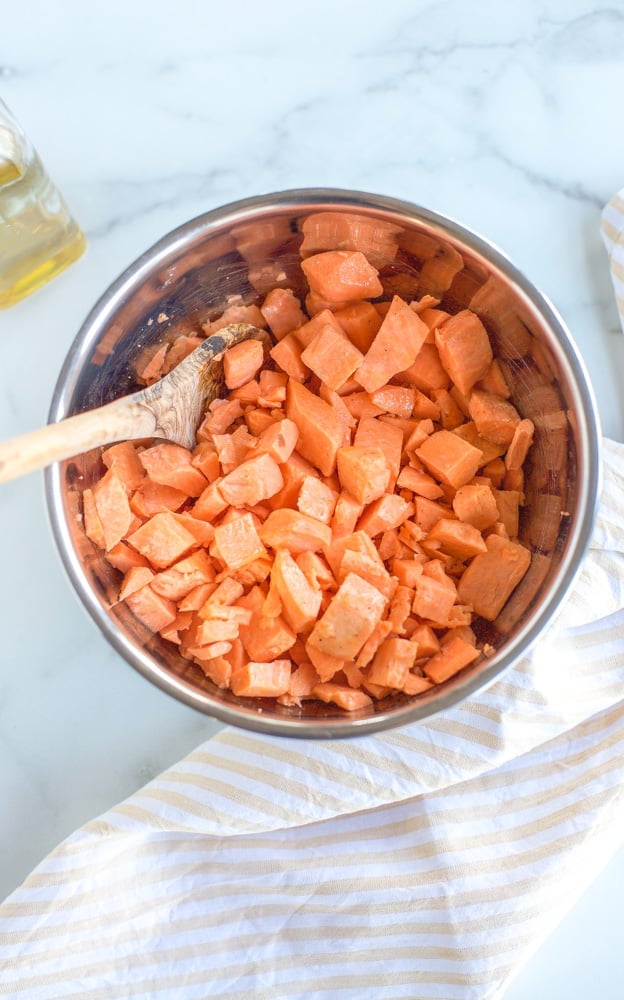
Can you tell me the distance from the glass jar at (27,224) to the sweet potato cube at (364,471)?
608 mm

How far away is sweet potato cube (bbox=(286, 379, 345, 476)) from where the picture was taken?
125 cm

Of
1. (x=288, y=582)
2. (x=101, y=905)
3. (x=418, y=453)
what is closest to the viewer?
(x=288, y=582)

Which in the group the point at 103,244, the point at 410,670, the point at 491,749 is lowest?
the point at 491,749

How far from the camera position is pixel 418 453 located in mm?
1290

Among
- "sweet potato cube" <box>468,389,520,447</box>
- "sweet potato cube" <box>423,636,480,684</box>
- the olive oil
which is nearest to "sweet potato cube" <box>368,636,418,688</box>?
"sweet potato cube" <box>423,636,480,684</box>

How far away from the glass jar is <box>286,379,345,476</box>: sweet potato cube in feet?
1.57

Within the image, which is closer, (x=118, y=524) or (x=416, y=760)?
(x=118, y=524)

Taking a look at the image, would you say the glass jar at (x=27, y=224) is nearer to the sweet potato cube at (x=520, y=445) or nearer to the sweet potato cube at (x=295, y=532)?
the sweet potato cube at (x=295, y=532)

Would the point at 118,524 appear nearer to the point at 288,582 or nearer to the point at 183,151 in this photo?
the point at 288,582

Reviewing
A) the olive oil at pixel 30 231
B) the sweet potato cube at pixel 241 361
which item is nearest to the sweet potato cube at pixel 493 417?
the sweet potato cube at pixel 241 361

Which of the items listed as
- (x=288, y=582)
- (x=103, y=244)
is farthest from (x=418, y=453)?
(x=103, y=244)

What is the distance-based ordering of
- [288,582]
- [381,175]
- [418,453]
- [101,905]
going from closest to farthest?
1. [288,582]
2. [418,453]
3. [101,905]
4. [381,175]

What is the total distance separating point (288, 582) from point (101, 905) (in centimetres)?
68

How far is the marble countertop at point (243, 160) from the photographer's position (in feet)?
4.83
